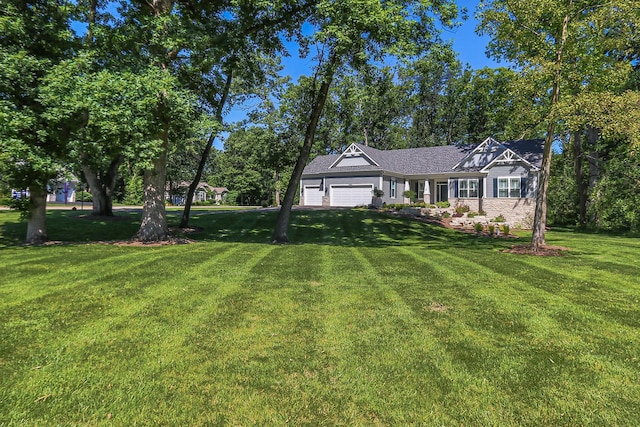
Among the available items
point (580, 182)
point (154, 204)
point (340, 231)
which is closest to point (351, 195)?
point (340, 231)

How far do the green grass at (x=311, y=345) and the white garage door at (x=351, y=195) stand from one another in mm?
26566

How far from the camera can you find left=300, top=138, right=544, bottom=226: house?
29.3m

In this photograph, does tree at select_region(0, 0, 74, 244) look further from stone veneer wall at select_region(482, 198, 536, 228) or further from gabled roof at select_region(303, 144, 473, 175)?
stone veneer wall at select_region(482, 198, 536, 228)

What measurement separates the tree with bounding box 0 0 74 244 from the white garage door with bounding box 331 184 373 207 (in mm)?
26792

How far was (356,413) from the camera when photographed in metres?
3.46

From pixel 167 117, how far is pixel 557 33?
15.1 metres

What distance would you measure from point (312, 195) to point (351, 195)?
531cm

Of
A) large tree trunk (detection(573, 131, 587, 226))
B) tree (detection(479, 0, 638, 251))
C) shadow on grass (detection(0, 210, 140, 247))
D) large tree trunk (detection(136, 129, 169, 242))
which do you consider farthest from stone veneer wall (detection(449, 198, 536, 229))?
shadow on grass (detection(0, 210, 140, 247))

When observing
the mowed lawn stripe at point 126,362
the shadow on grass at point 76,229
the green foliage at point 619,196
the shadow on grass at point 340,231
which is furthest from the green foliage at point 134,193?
the green foliage at point 619,196

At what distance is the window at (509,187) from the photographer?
29206 millimetres

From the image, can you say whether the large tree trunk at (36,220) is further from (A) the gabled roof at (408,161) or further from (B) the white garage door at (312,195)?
(B) the white garage door at (312,195)

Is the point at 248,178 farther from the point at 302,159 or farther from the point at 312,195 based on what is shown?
the point at 302,159

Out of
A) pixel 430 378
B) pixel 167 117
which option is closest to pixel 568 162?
pixel 167 117

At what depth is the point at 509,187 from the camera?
2947cm
